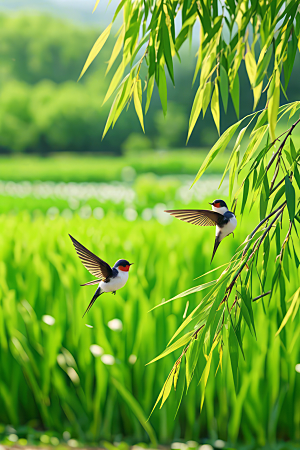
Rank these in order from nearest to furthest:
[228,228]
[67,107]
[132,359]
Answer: [228,228] < [132,359] < [67,107]

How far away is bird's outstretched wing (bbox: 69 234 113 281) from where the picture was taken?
1.05 feet

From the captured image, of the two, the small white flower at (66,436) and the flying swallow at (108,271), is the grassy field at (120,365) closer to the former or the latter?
the small white flower at (66,436)

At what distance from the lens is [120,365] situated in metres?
1.50

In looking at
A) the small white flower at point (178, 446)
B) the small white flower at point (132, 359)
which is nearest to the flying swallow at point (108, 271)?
the small white flower at point (132, 359)

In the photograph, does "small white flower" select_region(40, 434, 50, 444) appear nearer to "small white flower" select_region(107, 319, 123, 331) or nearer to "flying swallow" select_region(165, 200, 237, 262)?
"small white flower" select_region(107, 319, 123, 331)

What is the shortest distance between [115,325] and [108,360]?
0.40ft

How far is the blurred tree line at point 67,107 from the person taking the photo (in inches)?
915

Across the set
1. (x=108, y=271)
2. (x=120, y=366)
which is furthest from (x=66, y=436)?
(x=108, y=271)

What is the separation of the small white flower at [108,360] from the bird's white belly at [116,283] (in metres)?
1.21

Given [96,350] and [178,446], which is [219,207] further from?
[178,446]

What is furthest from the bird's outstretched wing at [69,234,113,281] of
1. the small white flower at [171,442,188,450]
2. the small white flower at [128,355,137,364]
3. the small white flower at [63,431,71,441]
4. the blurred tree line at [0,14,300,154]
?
the blurred tree line at [0,14,300,154]

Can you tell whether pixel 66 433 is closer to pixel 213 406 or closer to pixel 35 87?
pixel 213 406

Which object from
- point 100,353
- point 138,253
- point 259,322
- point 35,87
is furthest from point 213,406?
point 35,87

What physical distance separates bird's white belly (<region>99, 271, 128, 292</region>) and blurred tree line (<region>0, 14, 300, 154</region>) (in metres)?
19.4
